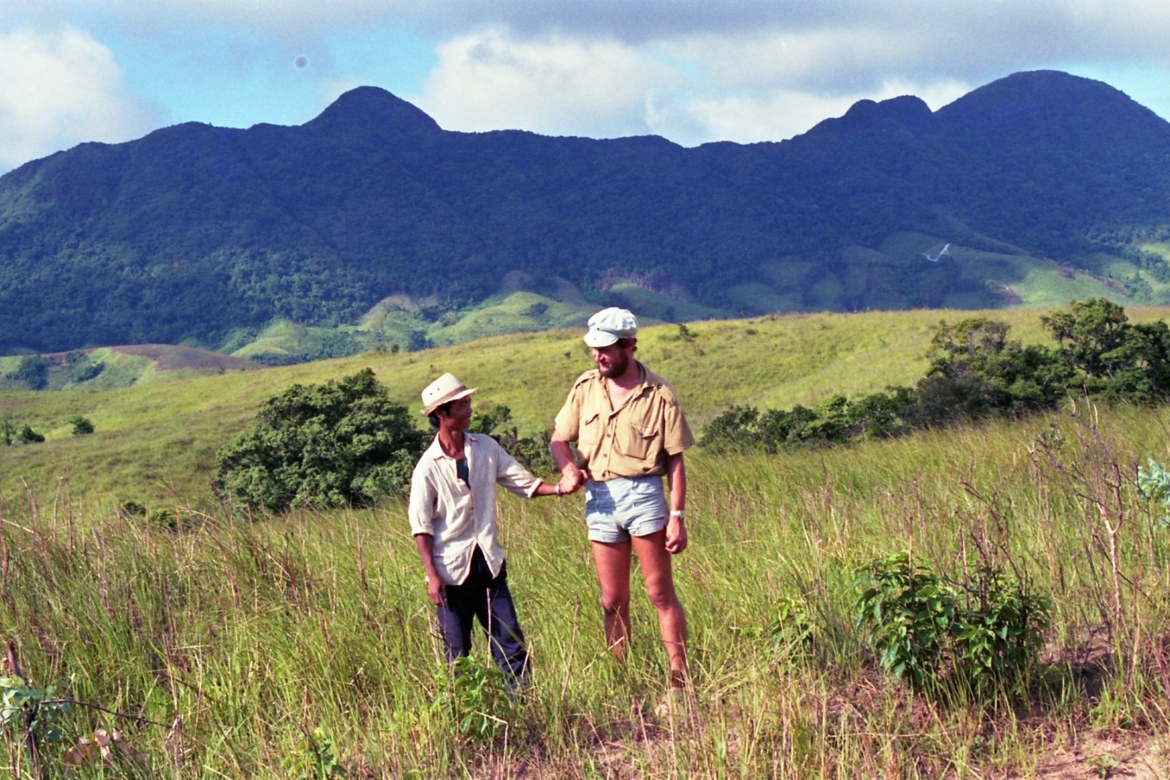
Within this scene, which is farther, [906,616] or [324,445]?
[324,445]

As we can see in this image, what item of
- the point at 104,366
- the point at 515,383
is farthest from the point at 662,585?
the point at 104,366

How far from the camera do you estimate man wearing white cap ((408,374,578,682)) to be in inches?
188

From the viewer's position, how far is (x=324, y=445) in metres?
16.6

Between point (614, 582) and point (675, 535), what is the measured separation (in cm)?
40

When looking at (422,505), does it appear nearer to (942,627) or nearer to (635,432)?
(635,432)

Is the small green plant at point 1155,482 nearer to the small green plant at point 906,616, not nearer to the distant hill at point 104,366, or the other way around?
the small green plant at point 906,616

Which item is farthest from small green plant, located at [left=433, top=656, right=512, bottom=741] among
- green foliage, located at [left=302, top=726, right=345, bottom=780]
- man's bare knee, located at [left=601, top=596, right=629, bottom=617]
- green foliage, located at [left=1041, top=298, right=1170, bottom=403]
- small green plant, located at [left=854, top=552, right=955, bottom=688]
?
green foliage, located at [left=1041, top=298, right=1170, bottom=403]

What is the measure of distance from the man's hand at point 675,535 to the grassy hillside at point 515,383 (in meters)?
23.9

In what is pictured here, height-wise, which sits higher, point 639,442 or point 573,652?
point 639,442

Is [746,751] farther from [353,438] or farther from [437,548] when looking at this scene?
[353,438]

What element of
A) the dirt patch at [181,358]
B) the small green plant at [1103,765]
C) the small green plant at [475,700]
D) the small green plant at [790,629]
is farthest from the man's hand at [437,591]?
the dirt patch at [181,358]

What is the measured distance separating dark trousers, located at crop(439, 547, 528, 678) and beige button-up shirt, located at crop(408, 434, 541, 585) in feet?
0.20

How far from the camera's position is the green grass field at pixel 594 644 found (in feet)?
13.0

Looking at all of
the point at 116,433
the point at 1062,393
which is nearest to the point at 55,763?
the point at 1062,393
